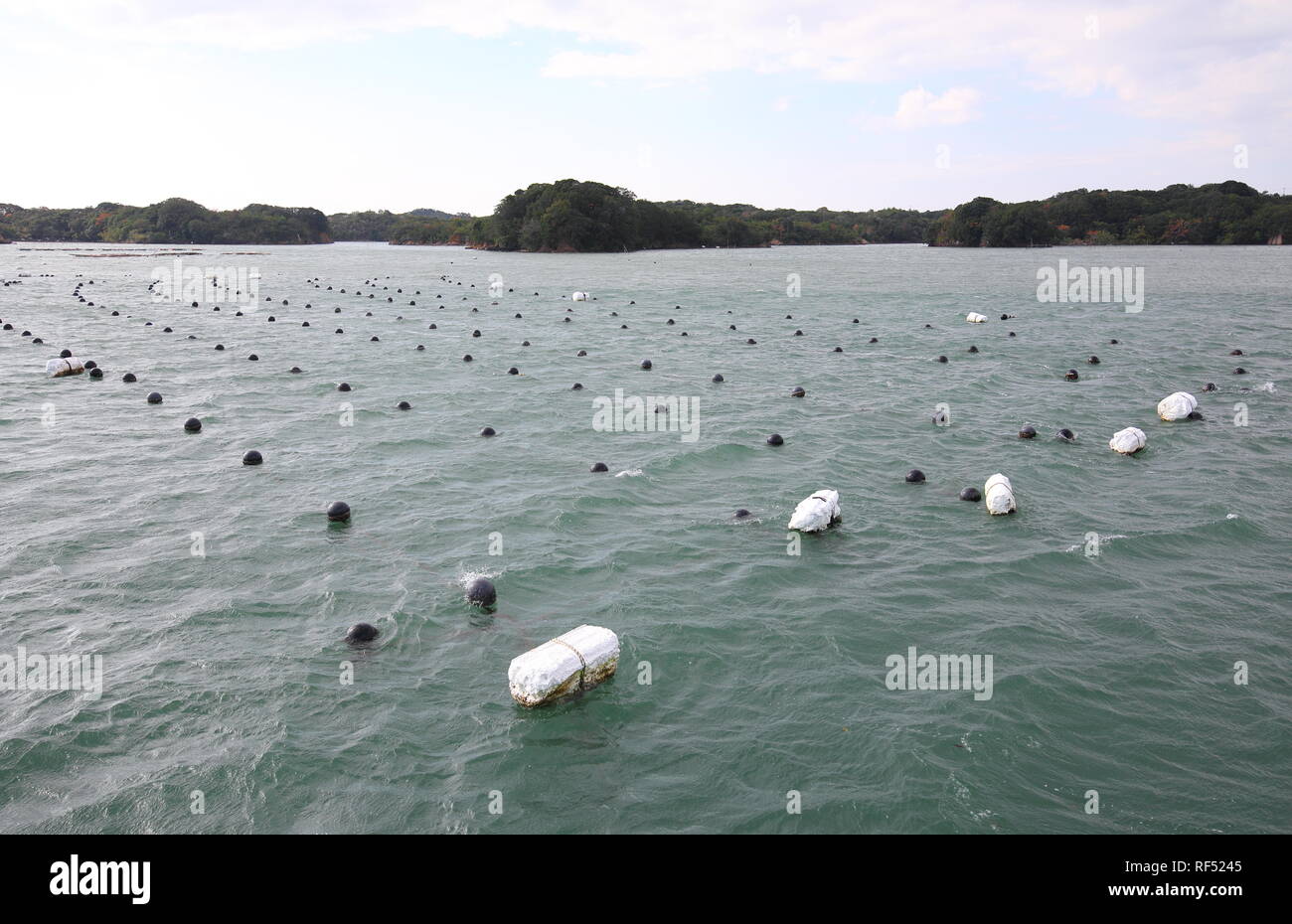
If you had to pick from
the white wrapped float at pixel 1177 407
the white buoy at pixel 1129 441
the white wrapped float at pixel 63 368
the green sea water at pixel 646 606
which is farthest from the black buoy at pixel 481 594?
the white wrapped float at pixel 63 368

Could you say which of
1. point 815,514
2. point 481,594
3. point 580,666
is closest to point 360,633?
point 481,594

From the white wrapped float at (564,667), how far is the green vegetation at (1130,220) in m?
162

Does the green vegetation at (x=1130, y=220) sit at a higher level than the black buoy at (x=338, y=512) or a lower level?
higher

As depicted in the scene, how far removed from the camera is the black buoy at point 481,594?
1145 cm

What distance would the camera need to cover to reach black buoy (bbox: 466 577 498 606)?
1145 centimetres

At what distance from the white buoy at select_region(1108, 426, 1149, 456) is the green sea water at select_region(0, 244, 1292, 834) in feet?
1.63

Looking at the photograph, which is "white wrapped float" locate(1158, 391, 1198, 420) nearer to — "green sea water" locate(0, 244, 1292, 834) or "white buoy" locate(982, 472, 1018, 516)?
"green sea water" locate(0, 244, 1292, 834)

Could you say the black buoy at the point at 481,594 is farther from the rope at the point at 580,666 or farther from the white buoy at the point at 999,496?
the white buoy at the point at 999,496

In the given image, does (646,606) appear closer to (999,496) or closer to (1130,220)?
(999,496)

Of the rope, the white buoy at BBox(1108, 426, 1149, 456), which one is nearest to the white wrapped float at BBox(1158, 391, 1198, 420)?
the white buoy at BBox(1108, 426, 1149, 456)

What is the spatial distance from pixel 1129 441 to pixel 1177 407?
452 centimetres

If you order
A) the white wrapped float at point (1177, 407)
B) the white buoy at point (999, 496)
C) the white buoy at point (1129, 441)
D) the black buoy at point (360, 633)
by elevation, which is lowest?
the black buoy at point (360, 633)

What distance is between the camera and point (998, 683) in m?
9.70
